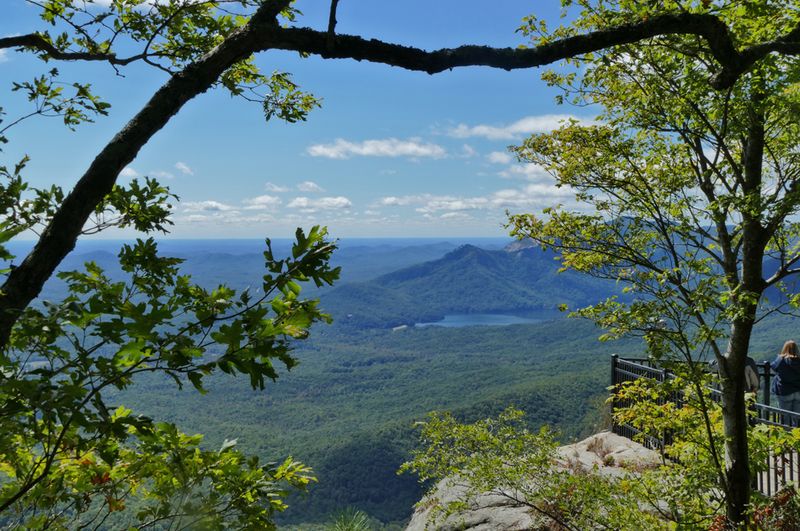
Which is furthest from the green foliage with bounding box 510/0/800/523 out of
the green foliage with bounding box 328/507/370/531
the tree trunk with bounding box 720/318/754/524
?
the green foliage with bounding box 328/507/370/531

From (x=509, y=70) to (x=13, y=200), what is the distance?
219cm

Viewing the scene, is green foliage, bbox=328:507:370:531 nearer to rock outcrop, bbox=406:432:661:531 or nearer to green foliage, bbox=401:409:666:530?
rock outcrop, bbox=406:432:661:531

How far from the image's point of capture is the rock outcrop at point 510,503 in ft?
22.2

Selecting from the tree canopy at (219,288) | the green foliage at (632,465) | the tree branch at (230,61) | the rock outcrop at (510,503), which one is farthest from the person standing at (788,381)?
the tree branch at (230,61)

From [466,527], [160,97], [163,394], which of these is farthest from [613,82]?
[163,394]

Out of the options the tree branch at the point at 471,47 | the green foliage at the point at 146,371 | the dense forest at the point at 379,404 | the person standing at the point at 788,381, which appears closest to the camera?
the green foliage at the point at 146,371

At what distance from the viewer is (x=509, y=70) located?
94.4 inches

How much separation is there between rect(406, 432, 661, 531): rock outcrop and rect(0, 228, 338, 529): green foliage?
4211 millimetres

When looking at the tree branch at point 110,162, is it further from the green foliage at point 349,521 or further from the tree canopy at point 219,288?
the green foliage at point 349,521

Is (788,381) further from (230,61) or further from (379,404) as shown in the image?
(379,404)

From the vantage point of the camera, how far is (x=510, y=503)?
703 centimetres

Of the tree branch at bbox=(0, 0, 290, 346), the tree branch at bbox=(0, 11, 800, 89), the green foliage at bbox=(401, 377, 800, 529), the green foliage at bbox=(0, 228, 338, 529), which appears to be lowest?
the green foliage at bbox=(401, 377, 800, 529)

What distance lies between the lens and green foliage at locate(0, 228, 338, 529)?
1.36 meters

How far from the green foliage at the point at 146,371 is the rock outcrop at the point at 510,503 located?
421 cm
